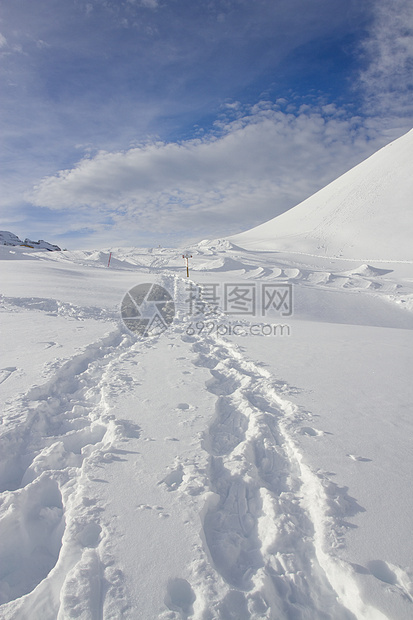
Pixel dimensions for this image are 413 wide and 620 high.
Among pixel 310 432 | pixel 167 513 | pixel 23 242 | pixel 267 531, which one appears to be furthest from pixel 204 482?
pixel 23 242

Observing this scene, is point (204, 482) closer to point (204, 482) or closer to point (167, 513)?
point (204, 482)

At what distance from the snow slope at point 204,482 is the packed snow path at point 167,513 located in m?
0.01

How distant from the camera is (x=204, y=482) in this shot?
2.74 metres

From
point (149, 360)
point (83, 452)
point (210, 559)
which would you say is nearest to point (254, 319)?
point (149, 360)

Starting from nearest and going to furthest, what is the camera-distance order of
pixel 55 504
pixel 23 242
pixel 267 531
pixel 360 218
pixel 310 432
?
pixel 267 531, pixel 55 504, pixel 310 432, pixel 360 218, pixel 23 242

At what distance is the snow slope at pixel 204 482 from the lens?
192 centimetres

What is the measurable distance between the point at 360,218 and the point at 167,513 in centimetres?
4464

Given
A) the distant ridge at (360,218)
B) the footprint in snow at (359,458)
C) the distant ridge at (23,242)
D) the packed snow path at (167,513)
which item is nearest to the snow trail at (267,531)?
the packed snow path at (167,513)

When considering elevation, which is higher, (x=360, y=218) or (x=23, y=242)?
(x=360, y=218)

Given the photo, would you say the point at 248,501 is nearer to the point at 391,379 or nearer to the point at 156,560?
the point at 156,560

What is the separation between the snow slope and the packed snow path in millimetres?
11

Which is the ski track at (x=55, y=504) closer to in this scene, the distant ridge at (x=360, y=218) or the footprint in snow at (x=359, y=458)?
the footprint in snow at (x=359, y=458)

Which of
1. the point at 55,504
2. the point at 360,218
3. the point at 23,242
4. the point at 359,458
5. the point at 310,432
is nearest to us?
the point at 55,504

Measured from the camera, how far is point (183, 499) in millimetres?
2561
